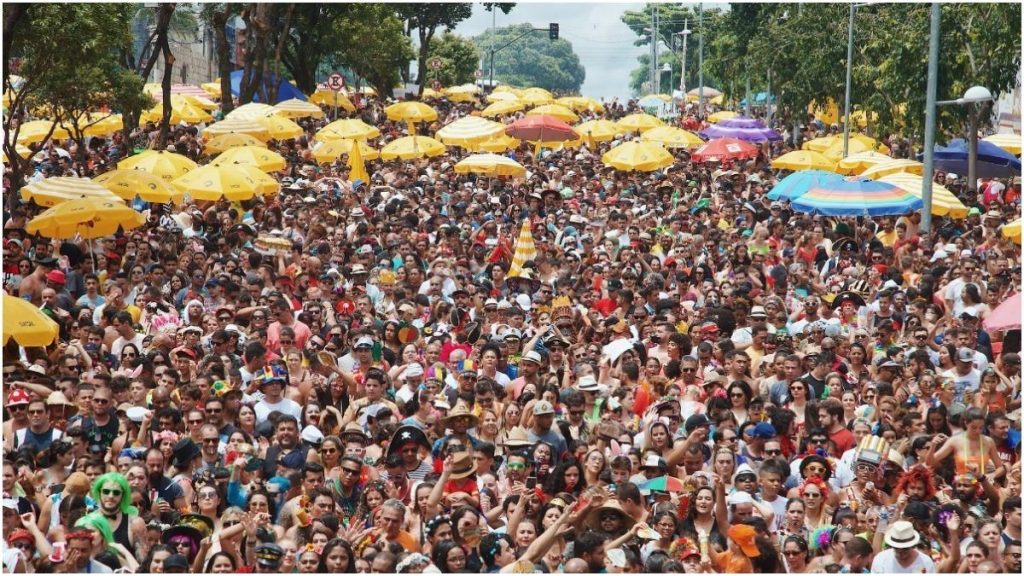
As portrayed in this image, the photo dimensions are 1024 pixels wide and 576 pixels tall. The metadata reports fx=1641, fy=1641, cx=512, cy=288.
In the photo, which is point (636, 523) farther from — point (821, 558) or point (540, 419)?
point (540, 419)

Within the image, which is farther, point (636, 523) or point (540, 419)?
point (540, 419)

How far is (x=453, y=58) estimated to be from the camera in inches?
3081

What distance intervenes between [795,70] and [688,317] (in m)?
27.0

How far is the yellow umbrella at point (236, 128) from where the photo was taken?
30.2 metres

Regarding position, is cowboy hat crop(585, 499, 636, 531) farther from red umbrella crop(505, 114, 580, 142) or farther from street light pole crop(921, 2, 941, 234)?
red umbrella crop(505, 114, 580, 142)

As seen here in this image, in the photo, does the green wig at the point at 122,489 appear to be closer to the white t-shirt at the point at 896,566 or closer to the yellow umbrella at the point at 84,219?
the white t-shirt at the point at 896,566

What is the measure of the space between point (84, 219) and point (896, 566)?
10.9m

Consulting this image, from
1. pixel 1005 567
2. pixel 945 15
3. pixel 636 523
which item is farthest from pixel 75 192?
pixel 945 15

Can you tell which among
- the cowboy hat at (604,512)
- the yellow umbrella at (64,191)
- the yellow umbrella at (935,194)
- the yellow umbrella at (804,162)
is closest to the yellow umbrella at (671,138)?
the yellow umbrella at (804,162)

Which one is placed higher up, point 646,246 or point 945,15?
point 945,15

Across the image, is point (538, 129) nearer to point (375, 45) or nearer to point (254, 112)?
point (254, 112)

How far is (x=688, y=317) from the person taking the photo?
15477 mm

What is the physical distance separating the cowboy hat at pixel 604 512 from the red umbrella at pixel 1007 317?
214 inches

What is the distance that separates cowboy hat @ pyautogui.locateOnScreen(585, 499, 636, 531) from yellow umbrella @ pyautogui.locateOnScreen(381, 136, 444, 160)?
833 inches
